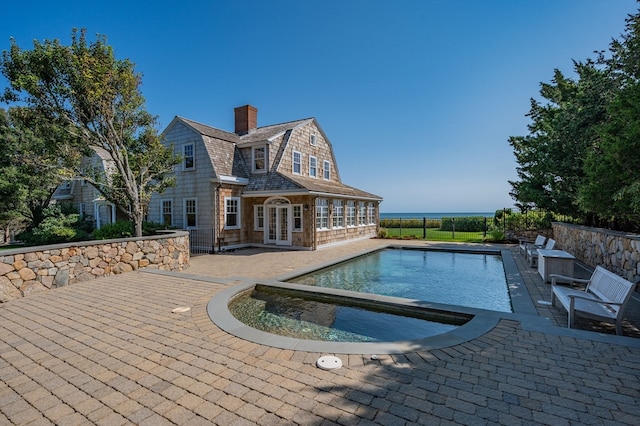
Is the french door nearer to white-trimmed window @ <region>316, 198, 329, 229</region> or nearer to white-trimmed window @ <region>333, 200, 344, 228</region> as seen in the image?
white-trimmed window @ <region>316, 198, 329, 229</region>

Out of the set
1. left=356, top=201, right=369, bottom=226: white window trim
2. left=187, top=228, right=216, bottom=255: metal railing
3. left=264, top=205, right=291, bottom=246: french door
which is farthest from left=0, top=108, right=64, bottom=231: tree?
left=356, top=201, right=369, bottom=226: white window trim

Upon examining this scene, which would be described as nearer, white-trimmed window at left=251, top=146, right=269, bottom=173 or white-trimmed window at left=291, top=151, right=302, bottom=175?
white-trimmed window at left=251, top=146, right=269, bottom=173

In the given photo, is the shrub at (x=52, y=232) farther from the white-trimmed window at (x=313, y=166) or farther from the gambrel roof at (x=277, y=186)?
the white-trimmed window at (x=313, y=166)

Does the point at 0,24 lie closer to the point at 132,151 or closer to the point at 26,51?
the point at 26,51

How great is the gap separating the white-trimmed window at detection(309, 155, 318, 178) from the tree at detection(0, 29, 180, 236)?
9.69 m

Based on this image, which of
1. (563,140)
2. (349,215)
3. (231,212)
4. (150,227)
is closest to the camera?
(563,140)

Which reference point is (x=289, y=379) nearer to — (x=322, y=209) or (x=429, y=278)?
(x=429, y=278)

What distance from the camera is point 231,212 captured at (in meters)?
15.6

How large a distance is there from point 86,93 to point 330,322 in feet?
33.9

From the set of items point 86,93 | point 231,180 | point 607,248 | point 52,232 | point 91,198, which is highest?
point 86,93

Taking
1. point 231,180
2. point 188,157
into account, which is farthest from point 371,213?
point 188,157

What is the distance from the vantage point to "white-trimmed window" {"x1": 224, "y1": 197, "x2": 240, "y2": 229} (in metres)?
15.3

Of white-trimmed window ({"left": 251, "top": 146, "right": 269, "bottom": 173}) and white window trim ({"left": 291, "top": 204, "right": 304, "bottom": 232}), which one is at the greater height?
white-trimmed window ({"left": 251, "top": 146, "right": 269, "bottom": 173})

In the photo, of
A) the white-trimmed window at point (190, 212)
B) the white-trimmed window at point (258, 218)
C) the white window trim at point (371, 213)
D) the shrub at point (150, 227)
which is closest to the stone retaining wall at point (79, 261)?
the shrub at point (150, 227)
